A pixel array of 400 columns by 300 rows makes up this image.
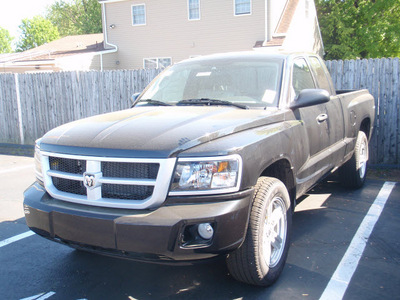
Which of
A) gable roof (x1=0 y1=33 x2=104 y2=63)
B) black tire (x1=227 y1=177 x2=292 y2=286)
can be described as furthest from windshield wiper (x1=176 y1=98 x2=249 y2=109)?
gable roof (x1=0 y1=33 x2=104 y2=63)

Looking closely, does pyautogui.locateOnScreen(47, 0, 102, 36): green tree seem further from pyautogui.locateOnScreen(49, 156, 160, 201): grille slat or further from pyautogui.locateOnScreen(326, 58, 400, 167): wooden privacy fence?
pyautogui.locateOnScreen(49, 156, 160, 201): grille slat

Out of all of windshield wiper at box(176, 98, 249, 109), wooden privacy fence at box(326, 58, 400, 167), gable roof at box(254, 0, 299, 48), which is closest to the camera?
windshield wiper at box(176, 98, 249, 109)

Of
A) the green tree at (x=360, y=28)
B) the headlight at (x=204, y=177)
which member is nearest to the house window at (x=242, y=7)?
the green tree at (x=360, y=28)

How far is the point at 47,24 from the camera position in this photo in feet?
171

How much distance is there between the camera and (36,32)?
5141 centimetres

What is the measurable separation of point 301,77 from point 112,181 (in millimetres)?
2678

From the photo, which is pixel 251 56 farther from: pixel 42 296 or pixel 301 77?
pixel 42 296

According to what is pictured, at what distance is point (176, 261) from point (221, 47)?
1892cm

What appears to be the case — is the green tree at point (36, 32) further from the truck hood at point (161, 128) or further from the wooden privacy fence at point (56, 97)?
the truck hood at point (161, 128)

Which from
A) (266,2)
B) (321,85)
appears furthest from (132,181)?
(266,2)

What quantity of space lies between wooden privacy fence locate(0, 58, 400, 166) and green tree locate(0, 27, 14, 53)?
75060 mm

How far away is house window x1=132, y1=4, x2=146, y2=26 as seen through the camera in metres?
22.5

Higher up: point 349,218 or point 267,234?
point 267,234

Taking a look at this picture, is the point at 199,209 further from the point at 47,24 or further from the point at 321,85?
the point at 47,24
